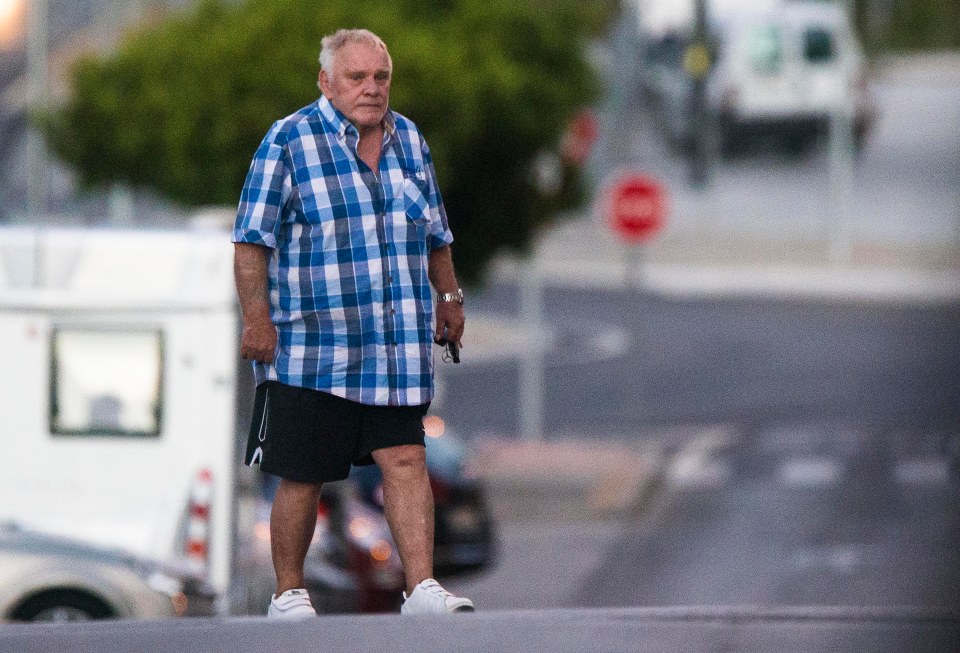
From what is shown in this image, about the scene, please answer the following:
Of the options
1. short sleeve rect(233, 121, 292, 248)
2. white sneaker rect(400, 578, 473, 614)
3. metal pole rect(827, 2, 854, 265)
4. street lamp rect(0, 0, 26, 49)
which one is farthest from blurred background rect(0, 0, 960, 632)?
street lamp rect(0, 0, 26, 49)

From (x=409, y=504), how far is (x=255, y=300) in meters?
0.70

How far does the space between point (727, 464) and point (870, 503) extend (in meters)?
2.86

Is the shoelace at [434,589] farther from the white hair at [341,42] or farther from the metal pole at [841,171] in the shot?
the metal pole at [841,171]

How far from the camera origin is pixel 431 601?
5.46m

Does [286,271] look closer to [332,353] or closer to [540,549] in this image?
[332,353]

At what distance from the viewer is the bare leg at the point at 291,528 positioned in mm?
5586

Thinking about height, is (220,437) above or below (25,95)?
below

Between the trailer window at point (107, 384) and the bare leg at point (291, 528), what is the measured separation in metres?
5.67

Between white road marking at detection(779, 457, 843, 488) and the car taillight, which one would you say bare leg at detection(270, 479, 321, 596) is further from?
white road marking at detection(779, 457, 843, 488)

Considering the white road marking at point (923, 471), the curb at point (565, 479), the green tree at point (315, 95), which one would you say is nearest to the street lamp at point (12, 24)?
the curb at point (565, 479)

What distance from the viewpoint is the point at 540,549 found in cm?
1836

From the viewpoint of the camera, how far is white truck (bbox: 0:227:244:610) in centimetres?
1117

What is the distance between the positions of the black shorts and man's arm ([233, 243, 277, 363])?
0.48 ft

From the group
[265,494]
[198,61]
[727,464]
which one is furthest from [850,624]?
[727,464]
